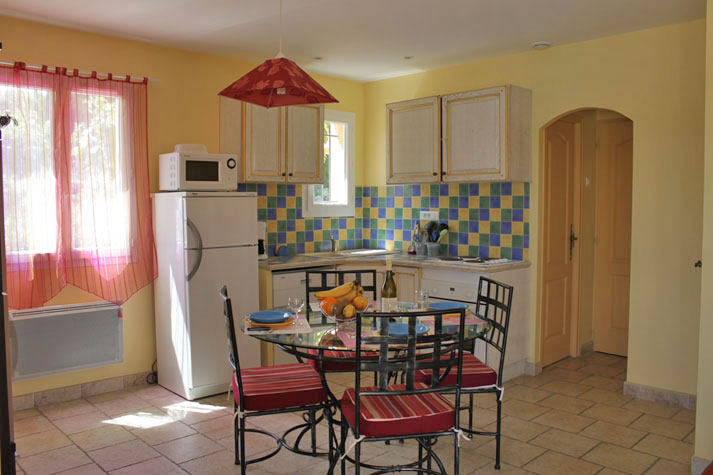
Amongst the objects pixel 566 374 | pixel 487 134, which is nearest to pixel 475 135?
pixel 487 134

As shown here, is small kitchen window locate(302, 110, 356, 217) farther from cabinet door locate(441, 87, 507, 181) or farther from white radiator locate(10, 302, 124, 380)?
white radiator locate(10, 302, 124, 380)

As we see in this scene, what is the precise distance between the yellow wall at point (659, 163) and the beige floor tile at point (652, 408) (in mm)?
147

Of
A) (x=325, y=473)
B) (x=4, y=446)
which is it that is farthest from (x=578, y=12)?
(x=4, y=446)

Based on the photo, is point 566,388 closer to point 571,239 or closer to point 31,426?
point 571,239

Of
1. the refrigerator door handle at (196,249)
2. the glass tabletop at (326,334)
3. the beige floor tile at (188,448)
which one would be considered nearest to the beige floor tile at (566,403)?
the glass tabletop at (326,334)

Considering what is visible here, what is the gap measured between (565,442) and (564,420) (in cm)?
36

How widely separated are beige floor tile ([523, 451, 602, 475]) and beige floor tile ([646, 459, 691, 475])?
0.90 feet

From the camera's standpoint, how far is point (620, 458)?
3.25m

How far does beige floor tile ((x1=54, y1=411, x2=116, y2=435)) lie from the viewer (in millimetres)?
3684

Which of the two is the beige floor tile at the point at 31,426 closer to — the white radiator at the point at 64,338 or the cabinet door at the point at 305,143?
the white radiator at the point at 64,338

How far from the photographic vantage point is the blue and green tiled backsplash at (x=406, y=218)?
16.3 ft

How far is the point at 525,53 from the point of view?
4770 mm

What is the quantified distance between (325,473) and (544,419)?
1.56 meters

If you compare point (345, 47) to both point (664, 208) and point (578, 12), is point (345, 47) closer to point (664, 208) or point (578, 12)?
point (578, 12)
